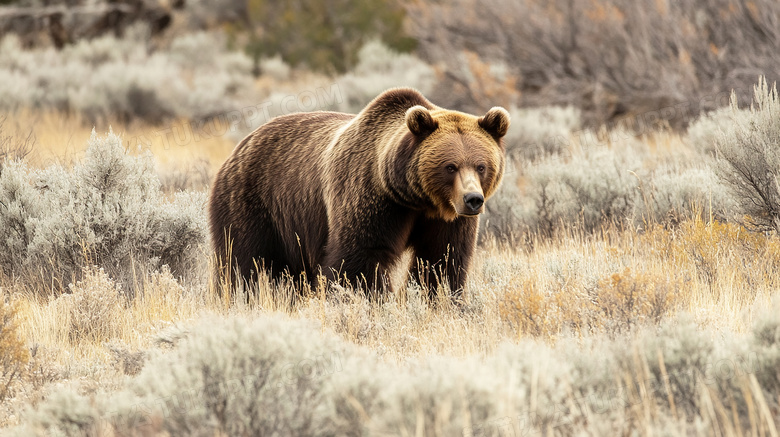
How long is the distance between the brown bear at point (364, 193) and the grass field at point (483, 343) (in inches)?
12.3

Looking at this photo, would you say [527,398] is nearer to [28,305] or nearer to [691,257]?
[691,257]

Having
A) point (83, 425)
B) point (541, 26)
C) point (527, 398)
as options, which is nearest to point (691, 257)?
point (527, 398)

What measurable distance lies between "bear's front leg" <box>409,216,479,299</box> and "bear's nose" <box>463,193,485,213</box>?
0.61 meters

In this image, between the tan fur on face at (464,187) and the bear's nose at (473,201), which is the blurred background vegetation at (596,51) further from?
the bear's nose at (473,201)

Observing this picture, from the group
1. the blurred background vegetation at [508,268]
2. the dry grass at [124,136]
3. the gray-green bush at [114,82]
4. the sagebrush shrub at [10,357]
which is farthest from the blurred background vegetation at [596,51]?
the sagebrush shrub at [10,357]

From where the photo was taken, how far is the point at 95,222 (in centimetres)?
570

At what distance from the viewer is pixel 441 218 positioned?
4.87 meters

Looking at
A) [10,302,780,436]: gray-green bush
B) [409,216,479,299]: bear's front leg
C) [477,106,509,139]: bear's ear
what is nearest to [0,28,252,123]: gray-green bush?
[409,216,479,299]: bear's front leg

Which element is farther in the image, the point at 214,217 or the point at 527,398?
the point at 214,217

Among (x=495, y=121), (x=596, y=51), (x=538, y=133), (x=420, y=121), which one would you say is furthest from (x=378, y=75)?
(x=420, y=121)

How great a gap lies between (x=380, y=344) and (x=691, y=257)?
2395 mm

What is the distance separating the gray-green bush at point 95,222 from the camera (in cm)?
567

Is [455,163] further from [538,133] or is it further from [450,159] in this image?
[538,133]

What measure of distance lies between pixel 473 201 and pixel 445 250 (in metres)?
0.77
